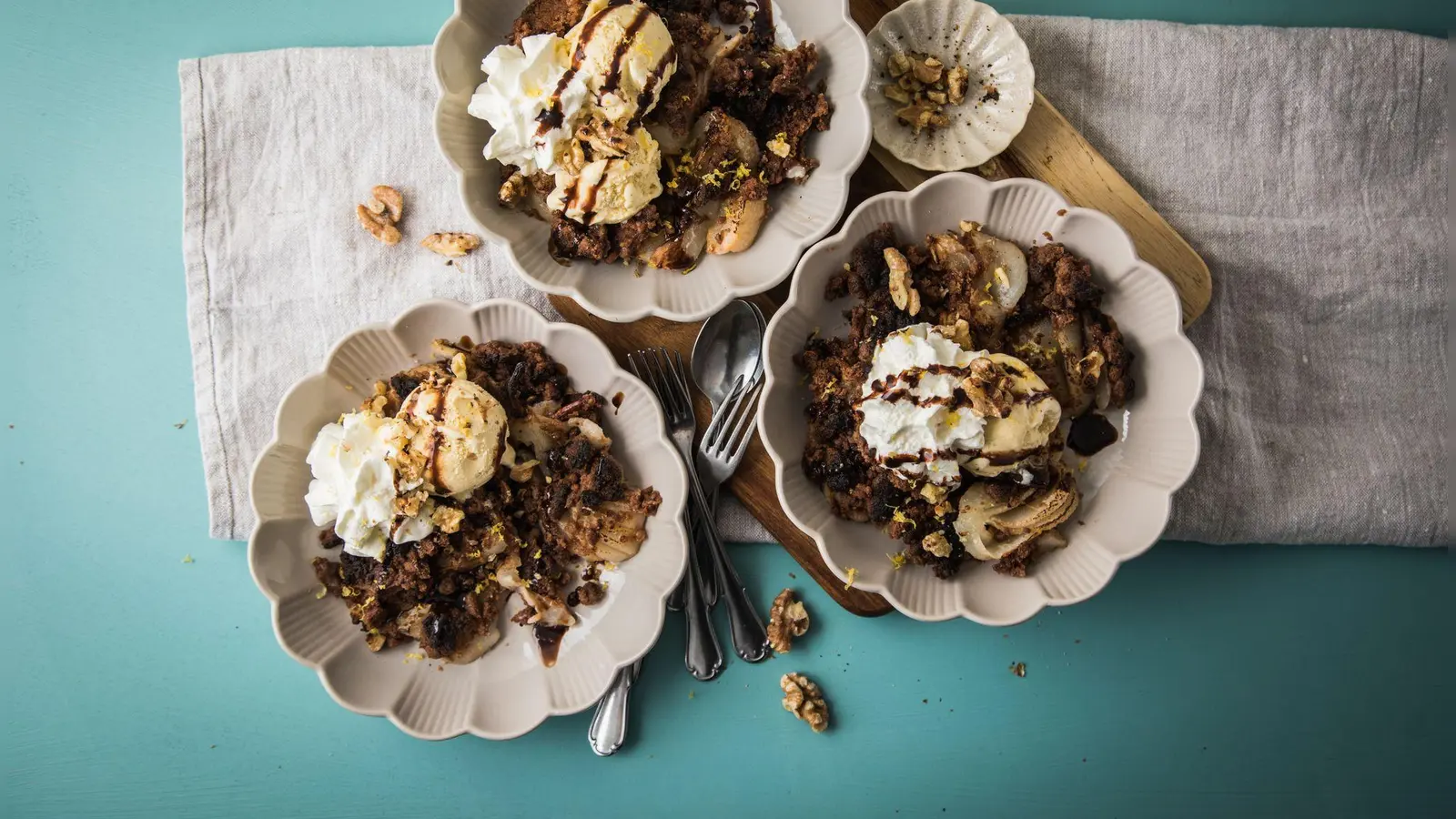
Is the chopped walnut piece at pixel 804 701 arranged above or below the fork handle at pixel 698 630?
below

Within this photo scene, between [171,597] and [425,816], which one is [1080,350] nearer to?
[425,816]

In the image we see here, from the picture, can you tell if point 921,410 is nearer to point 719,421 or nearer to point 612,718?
point 719,421

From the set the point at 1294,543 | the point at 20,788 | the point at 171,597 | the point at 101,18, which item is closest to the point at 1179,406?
the point at 1294,543

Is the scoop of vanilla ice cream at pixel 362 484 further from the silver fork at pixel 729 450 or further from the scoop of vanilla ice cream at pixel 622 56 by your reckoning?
the scoop of vanilla ice cream at pixel 622 56

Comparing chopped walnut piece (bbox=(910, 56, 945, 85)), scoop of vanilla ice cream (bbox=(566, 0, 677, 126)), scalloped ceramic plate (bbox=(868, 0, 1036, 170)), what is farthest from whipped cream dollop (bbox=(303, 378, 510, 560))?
chopped walnut piece (bbox=(910, 56, 945, 85))

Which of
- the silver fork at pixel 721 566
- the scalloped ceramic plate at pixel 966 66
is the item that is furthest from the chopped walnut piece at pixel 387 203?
the scalloped ceramic plate at pixel 966 66

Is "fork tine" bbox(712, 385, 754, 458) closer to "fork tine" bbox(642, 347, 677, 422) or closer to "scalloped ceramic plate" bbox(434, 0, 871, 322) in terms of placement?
"fork tine" bbox(642, 347, 677, 422)
